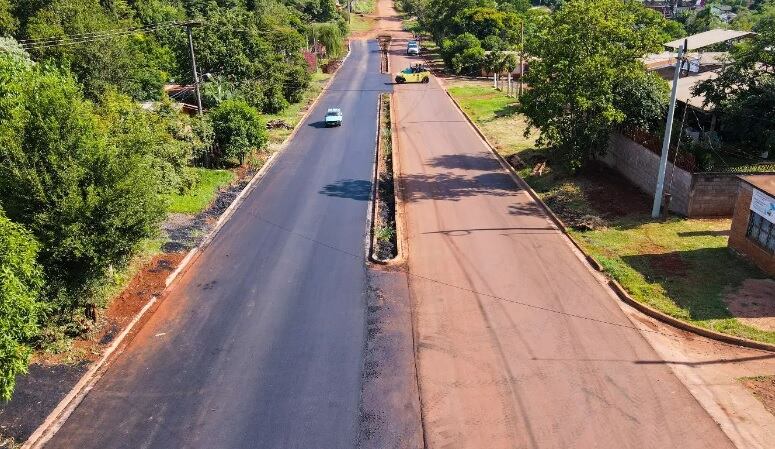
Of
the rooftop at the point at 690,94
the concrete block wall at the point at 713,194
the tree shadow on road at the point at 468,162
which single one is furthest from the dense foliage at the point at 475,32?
Answer: the concrete block wall at the point at 713,194

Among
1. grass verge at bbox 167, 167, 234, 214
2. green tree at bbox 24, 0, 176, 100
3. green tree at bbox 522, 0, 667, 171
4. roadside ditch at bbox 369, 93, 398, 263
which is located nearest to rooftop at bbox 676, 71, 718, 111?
green tree at bbox 522, 0, 667, 171

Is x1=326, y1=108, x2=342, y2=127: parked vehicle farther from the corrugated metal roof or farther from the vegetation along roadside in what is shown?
the corrugated metal roof

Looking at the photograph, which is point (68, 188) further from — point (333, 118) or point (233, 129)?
point (333, 118)

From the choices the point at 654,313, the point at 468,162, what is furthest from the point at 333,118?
the point at 654,313

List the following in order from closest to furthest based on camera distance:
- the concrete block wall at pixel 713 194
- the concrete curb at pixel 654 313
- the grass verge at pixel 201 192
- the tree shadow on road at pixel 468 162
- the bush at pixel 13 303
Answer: the bush at pixel 13 303 → the concrete curb at pixel 654 313 → the concrete block wall at pixel 713 194 → the grass verge at pixel 201 192 → the tree shadow on road at pixel 468 162

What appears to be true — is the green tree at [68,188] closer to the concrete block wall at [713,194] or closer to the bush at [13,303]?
the bush at [13,303]

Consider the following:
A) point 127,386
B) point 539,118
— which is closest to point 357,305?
point 127,386
